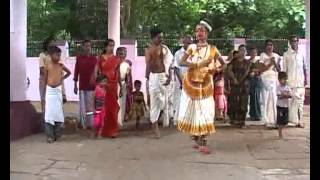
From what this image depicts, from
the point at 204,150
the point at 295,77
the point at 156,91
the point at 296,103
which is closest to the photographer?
the point at 204,150

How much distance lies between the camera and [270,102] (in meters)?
10.1

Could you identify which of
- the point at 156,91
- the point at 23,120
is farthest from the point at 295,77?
the point at 23,120

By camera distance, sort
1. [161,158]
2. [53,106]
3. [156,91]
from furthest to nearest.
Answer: [156,91] < [53,106] < [161,158]

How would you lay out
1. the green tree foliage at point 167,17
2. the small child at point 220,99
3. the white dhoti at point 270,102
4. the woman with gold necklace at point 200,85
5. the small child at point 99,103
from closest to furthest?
the woman with gold necklace at point 200,85
the small child at point 99,103
the white dhoti at point 270,102
the small child at point 220,99
the green tree foliage at point 167,17

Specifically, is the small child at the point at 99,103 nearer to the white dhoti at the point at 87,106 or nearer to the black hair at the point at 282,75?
the white dhoti at the point at 87,106

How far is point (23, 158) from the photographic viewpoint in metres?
6.96

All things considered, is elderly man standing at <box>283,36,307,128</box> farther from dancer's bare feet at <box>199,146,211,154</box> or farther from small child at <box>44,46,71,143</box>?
small child at <box>44,46,71,143</box>

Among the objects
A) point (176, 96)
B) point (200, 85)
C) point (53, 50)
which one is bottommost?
point (176, 96)

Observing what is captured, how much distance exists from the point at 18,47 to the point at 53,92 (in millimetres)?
1046

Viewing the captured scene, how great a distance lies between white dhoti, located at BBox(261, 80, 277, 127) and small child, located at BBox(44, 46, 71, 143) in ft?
12.6

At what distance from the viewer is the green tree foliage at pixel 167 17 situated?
2127 centimetres

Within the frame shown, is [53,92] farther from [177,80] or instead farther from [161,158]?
[177,80]

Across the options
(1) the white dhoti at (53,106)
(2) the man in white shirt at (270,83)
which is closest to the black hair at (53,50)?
(1) the white dhoti at (53,106)

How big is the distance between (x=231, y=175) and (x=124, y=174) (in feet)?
3.94
